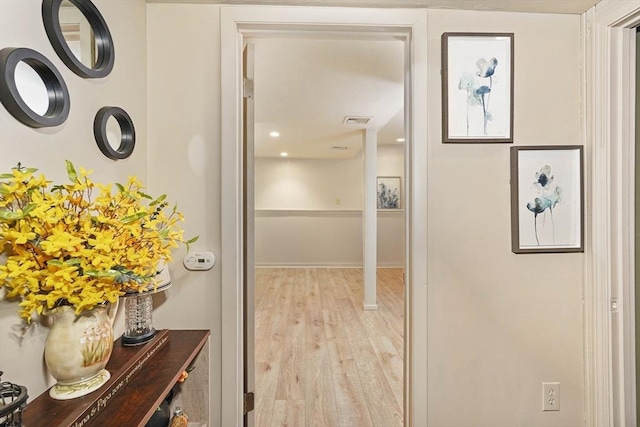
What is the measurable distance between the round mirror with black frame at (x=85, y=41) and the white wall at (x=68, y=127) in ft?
0.06

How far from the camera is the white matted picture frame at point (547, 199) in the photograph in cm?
135

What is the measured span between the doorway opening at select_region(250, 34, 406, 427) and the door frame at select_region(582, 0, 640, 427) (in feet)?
2.95

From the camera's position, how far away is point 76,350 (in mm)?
723

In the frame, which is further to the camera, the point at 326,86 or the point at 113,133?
the point at 326,86

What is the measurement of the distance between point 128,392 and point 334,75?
2188 millimetres

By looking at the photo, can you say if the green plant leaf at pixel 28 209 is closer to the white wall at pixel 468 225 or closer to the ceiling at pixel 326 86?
the white wall at pixel 468 225

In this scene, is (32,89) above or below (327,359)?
above

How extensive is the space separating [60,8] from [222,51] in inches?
22.2

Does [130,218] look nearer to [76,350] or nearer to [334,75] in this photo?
[76,350]

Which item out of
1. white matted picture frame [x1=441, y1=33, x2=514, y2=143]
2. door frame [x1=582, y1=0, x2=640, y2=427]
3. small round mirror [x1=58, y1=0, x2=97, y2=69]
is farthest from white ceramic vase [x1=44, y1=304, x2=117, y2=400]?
door frame [x1=582, y1=0, x2=640, y2=427]

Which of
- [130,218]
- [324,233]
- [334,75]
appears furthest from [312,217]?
[130,218]

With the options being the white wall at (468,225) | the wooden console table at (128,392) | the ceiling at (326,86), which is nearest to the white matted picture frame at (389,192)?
the ceiling at (326,86)

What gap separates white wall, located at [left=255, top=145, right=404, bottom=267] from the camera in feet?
19.9

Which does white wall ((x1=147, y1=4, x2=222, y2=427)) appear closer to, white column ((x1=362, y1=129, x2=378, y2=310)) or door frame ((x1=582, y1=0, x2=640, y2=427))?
door frame ((x1=582, y1=0, x2=640, y2=427))
